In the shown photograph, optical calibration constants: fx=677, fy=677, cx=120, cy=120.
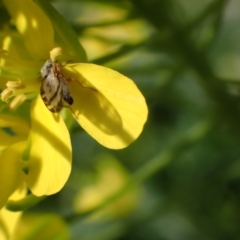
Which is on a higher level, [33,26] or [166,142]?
[33,26]

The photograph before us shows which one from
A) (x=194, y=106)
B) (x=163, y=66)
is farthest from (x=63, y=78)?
(x=194, y=106)

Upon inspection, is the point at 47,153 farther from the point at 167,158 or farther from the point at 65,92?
the point at 167,158

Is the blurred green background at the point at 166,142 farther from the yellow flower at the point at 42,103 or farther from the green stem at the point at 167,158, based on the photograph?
the yellow flower at the point at 42,103

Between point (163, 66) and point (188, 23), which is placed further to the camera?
point (163, 66)

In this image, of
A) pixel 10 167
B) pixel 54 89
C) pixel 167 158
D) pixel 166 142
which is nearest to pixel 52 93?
pixel 54 89

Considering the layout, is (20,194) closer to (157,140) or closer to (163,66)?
(163,66)

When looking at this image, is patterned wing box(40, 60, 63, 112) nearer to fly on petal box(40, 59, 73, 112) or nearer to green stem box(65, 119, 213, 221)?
fly on petal box(40, 59, 73, 112)
